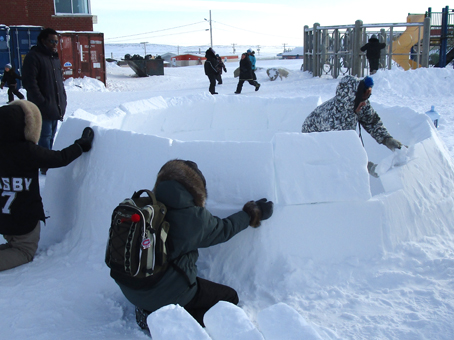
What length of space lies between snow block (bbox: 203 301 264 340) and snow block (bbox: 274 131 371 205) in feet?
3.42

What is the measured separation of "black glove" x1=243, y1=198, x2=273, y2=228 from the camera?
2.43 metres

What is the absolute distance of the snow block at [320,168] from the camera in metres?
2.59

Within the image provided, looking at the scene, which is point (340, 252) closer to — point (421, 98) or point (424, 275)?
point (424, 275)

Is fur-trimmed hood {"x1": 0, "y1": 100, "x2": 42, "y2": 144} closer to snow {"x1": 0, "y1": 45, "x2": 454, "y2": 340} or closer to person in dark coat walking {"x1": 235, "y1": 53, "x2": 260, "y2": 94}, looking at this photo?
snow {"x1": 0, "y1": 45, "x2": 454, "y2": 340}

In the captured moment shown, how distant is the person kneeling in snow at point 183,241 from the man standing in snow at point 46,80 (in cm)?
262

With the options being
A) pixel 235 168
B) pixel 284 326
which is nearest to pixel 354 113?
pixel 235 168

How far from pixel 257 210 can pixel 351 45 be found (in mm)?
11498

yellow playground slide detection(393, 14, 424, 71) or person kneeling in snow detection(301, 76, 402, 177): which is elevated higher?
yellow playground slide detection(393, 14, 424, 71)

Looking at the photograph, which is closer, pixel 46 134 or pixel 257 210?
pixel 257 210

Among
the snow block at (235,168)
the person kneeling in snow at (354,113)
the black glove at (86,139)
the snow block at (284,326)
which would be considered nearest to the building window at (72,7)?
the black glove at (86,139)

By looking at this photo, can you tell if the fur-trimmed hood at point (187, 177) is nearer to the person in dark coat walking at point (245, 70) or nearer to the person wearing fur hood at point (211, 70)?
the person wearing fur hood at point (211, 70)

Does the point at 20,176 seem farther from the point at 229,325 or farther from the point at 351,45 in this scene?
the point at 351,45

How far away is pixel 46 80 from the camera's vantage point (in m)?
4.21

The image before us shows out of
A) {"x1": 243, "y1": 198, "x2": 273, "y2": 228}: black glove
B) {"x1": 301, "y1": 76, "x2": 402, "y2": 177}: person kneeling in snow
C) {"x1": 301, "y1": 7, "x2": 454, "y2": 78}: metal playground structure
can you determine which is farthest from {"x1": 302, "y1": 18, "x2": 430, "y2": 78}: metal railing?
{"x1": 243, "y1": 198, "x2": 273, "y2": 228}: black glove
